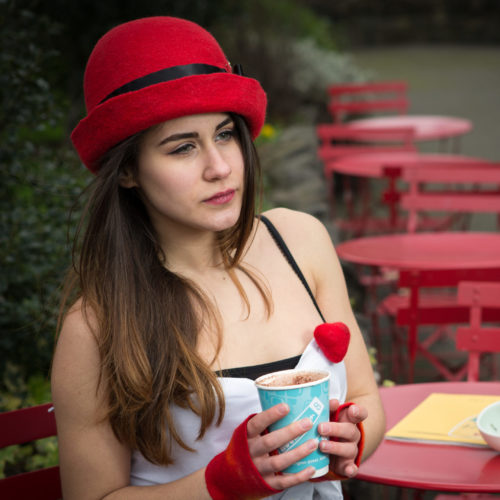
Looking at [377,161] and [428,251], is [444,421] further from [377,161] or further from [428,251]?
[377,161]

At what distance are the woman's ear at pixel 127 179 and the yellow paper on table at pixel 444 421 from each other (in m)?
0.85

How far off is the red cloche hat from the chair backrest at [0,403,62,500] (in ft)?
2.20

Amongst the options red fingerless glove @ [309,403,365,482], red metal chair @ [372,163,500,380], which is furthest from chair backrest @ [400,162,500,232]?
red fingerless glove @ [309,403,365,482]

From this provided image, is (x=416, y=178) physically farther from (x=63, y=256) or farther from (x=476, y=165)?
(x=63, y=256)

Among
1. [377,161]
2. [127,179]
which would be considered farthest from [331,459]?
[377,161]

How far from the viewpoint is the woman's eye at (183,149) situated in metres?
1.66

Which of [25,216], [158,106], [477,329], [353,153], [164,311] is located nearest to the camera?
[158,106]

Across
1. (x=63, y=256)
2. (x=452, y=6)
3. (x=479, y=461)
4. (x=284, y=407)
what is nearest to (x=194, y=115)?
(x=284, y=407)

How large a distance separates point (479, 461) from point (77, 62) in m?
7.07

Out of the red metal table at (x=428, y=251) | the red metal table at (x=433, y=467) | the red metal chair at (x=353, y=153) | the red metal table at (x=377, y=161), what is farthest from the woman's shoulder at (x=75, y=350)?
the red metal chair at (x=353, y=153)

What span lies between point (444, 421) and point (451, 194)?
2.91 m

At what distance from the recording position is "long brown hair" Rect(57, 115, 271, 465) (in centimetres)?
160

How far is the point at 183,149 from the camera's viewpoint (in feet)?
5.45

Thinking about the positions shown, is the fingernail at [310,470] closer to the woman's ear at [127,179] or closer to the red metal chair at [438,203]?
the woman's ear at [127,179]
